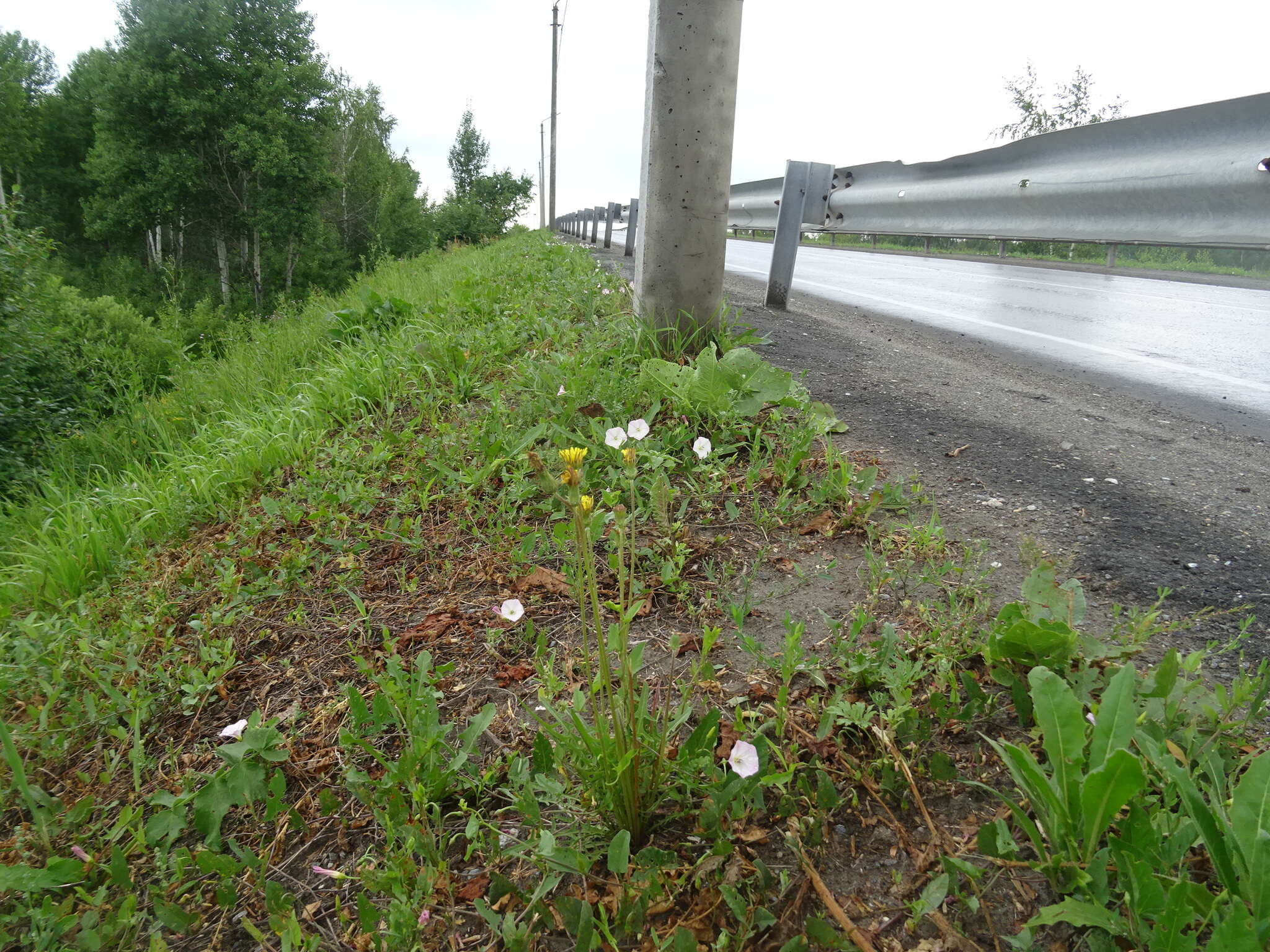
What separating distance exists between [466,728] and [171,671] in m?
0.97

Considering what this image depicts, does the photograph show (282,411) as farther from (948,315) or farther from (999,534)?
(948,315)

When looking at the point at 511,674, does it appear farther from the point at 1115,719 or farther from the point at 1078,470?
the point at 1078,470

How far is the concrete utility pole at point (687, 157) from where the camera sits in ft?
9.80

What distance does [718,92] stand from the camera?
304cm

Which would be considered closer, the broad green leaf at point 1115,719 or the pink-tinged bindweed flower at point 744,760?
the broad green leaf at point 1115,719

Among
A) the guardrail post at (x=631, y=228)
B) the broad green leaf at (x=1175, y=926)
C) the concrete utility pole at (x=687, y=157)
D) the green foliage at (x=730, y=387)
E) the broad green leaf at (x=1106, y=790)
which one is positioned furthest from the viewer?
the guardrail post at (x=631, y=228)

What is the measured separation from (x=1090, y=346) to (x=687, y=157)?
9.44 ft

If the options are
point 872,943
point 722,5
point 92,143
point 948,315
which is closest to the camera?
point 872,943

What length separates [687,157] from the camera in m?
3.06

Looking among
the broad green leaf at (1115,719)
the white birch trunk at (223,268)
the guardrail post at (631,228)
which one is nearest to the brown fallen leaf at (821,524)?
the broad green leaf at (1115,719)

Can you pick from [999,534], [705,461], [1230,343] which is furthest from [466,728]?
[1230,343]

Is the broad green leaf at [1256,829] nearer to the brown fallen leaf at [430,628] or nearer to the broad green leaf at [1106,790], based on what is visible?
the broad green leaf at [1106,790]

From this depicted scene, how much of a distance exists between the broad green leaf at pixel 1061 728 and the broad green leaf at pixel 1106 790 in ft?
0.15

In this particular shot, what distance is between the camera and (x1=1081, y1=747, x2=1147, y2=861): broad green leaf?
3.19ft
